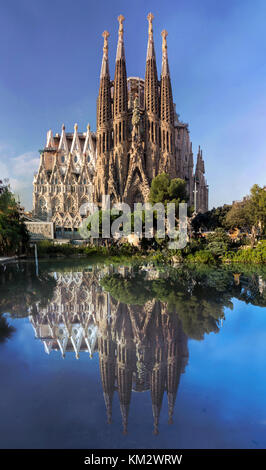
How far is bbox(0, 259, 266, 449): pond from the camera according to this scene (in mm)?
1691

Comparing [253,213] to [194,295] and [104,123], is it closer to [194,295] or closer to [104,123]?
[194,295]

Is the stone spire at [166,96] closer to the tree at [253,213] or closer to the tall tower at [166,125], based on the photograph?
the tall tower at [166,125]

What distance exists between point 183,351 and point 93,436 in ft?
4.62

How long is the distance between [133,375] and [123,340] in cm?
76

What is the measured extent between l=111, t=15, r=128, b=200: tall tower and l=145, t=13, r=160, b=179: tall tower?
99.2 inches

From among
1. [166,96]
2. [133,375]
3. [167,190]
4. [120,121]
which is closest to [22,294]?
[133,375]

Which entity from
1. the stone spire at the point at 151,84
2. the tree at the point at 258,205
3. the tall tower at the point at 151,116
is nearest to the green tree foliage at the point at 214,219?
the tree at the point at 258,205

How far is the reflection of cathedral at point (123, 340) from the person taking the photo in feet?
7.27

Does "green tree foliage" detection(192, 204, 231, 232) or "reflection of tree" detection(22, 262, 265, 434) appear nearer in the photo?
"reflection of tree" detection(22, 262, 265, 434)

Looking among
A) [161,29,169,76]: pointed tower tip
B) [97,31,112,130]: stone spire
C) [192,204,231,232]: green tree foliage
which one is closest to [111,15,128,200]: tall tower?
[97,31,112,130]: stone spire

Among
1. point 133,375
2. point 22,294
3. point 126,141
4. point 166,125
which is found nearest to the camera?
point 133,375

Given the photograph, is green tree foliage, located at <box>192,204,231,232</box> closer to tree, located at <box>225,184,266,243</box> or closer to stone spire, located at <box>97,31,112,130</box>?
tree, located at <box>225,184,266,243</box>

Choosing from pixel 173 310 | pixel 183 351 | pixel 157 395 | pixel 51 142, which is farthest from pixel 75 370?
pixel 51 142

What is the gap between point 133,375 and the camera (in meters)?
2.36
